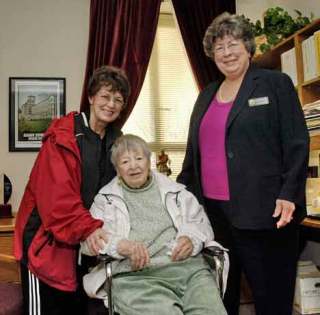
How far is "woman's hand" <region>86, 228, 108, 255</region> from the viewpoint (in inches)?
67.7

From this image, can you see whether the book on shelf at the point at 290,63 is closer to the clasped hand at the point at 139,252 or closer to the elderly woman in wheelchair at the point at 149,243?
the elderly woman in wheelchair at the point at 149,243

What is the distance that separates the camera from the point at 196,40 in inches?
130

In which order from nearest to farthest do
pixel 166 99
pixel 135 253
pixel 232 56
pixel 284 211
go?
1. pixel 284 211
2. pixel 135 253
3. pixel 232 56
4. pixel 166 99

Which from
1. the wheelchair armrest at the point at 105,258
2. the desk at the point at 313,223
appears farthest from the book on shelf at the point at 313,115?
the wheelchair armrest at the point at 105,258

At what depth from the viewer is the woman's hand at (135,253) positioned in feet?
5.54

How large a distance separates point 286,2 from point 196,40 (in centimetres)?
79

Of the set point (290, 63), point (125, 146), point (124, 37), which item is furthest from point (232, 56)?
point (124, 37)

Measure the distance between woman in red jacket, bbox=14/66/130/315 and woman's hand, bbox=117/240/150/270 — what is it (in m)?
0.11

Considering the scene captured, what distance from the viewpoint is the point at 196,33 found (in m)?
3.31

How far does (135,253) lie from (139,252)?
0.02 m

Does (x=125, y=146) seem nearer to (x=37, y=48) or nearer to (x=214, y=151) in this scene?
(x=214, y=151)

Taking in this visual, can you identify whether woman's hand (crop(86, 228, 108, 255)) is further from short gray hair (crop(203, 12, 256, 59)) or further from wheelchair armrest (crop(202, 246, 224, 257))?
short gray hair (crop(203, 12, 256, 59))

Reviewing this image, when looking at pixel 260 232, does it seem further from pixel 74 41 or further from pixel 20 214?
pixel 74 41

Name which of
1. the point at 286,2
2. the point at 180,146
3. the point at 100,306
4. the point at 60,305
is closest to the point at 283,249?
the point at 100,306
